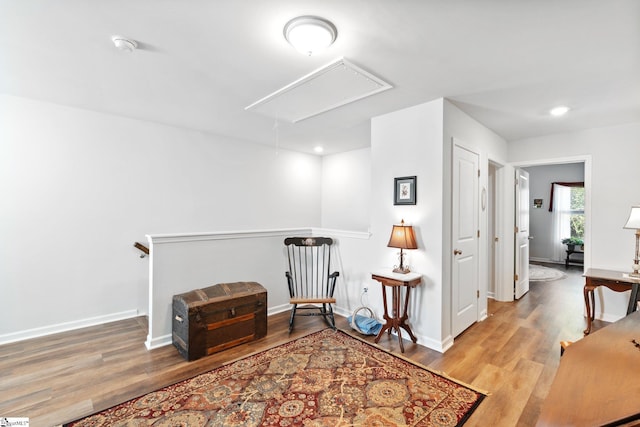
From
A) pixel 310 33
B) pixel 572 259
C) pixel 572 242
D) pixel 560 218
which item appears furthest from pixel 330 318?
pixel 560 218

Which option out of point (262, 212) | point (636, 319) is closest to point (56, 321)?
point (262, 212)

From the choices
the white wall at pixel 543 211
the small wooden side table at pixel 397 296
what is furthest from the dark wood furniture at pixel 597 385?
the white wall at pixel 543 211

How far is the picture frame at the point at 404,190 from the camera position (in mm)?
3070

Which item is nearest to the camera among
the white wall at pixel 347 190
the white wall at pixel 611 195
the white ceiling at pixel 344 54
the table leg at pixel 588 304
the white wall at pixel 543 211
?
the white ceiling at pixel 344 54

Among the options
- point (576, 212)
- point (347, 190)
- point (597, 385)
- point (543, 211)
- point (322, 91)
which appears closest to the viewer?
point (597, 385)

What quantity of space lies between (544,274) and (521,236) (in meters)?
2.56

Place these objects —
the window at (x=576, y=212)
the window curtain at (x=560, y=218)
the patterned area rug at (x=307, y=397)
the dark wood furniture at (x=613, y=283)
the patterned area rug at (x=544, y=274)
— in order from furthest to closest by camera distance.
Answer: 1. the window curtain at (x=560, y=218)
2. the window at (x=576, y=212)
3. the patterned area rug at (x=544, y=274)
4. the dark wood furniture at (x=613, y=283)
5. the patterned area rug at (x=307, y=397)

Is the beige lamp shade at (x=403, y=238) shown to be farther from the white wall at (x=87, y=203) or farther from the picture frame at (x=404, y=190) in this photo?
the white wall at (x=87, y=203)

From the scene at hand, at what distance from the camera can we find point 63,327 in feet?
10.7

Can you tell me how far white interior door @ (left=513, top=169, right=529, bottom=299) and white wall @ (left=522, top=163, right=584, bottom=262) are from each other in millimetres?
3655

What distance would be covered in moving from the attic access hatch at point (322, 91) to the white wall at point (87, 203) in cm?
156

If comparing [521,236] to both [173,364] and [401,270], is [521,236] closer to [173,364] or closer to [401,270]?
[401,270]

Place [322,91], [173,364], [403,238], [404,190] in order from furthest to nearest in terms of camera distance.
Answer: [404,190] → [403,238] → [322,91] → [173,364]

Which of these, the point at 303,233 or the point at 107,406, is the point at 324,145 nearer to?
the point at 303,233
